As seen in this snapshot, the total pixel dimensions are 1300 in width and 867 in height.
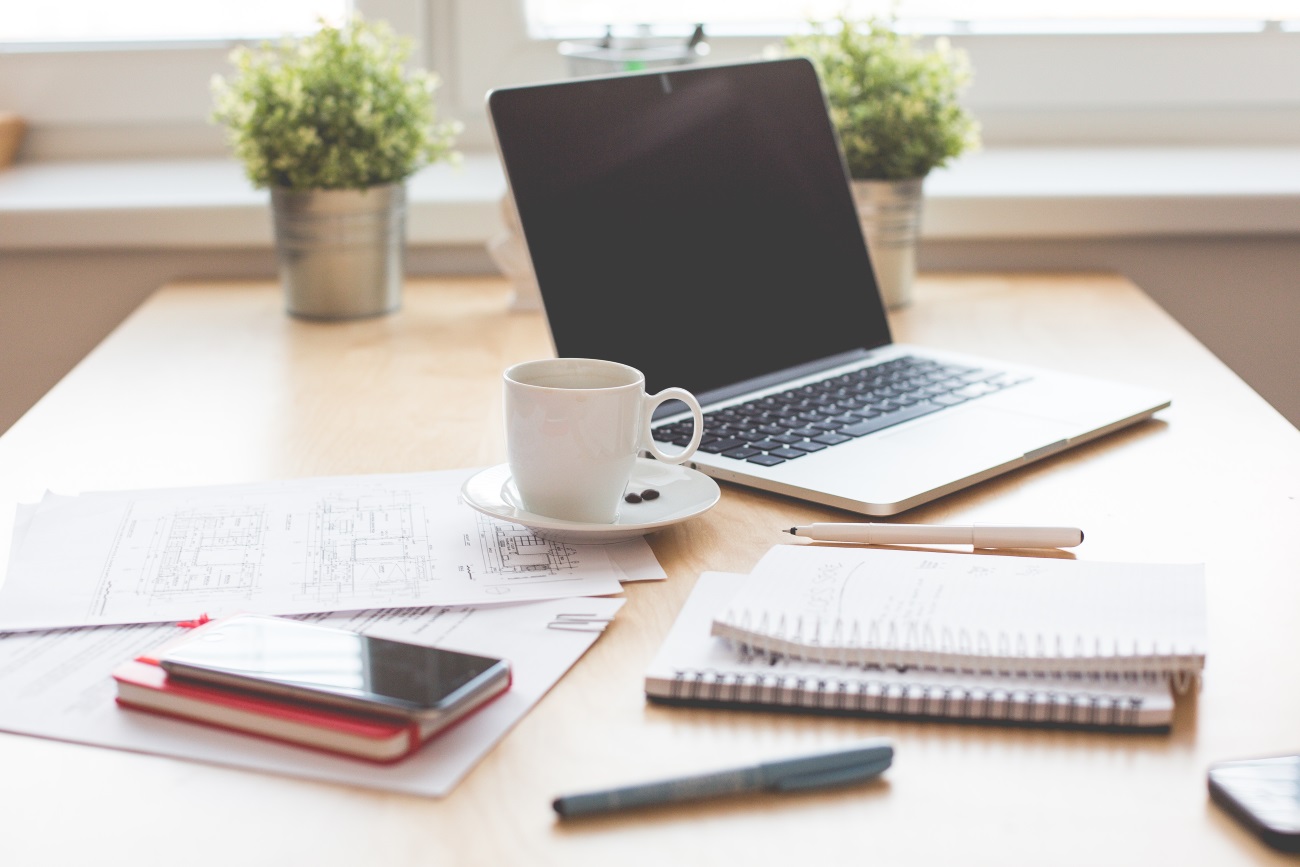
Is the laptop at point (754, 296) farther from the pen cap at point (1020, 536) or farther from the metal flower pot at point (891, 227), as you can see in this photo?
the metal flower pot at point (891, 227)

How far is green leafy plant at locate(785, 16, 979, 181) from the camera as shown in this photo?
125cm

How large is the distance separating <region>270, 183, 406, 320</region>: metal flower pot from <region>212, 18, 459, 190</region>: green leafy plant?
0.02 metres

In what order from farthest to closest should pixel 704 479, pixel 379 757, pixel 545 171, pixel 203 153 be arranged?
pixel 203 153
pixel 545 171
pixel 704 479
pixel 379 757

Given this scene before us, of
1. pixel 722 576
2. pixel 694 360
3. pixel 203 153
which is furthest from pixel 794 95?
pixel 203 153

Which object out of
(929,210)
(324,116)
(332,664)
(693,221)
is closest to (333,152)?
(324,116)

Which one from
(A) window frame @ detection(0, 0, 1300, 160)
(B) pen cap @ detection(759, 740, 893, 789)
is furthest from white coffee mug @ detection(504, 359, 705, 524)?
(A) window frame @ detection(0, 0, 1300, 160)

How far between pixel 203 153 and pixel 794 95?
3.05 ft

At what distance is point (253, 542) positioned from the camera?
69cm

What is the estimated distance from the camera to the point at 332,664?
1.69 ft

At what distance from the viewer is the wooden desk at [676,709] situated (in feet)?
1.43

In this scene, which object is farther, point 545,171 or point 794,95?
point 794,95

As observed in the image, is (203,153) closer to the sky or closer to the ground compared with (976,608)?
closer to the sky

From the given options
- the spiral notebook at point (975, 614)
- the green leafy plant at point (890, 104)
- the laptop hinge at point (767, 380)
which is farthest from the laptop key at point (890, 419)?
the green leafy plant at point (890, 104)

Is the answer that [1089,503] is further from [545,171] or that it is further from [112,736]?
[112,736]
